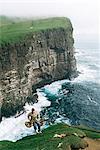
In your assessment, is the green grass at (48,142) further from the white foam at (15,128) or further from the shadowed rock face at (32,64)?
the shadowed rock face at (32,64)

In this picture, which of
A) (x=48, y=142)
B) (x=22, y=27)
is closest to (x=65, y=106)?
(x=22, y=27)

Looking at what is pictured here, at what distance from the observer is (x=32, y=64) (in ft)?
257

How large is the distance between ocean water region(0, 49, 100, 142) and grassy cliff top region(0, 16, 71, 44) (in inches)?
468

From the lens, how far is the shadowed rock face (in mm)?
66562

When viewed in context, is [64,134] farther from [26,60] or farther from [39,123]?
[26,60]

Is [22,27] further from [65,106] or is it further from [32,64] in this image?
[65,106]

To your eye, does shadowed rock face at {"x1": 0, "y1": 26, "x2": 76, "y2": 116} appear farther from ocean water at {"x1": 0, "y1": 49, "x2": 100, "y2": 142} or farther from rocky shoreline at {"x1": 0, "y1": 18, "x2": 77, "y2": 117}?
ocean water at {"x1": 0, "y1": 49, "x2": 100, "y2": 142}

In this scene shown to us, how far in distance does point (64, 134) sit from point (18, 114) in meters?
35.8

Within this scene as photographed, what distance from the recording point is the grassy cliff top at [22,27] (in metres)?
75.6

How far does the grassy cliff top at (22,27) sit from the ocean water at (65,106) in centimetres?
1188

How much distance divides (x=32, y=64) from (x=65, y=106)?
12.1 meters

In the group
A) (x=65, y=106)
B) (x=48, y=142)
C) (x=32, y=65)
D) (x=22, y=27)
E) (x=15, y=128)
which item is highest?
(x=48, y=142)

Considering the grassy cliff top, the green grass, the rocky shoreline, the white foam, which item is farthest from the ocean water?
the green grass

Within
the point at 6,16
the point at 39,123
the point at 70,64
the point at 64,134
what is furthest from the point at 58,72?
the point at 64,134
